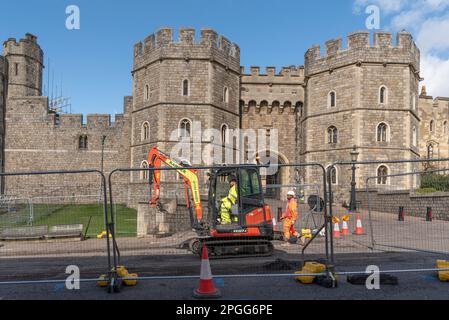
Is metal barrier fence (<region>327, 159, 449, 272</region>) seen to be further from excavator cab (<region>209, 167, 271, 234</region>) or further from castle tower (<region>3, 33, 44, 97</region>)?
castle tower (<region>3, 33, 44, 97</region>)

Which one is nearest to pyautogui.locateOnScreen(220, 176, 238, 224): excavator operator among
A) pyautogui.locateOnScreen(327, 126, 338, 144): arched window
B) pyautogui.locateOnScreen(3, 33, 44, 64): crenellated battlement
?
pyautogui.locateOnScreen(327, 126, 338, 144): arched window

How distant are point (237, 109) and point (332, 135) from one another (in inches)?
278

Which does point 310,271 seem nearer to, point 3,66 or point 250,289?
point 250,289

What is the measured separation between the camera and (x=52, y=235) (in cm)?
1102

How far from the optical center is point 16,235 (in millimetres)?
10570

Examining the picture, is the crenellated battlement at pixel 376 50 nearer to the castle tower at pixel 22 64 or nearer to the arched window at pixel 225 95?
the arched window at pixel 225 95

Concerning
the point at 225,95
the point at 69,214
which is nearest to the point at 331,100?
the point at 225,95

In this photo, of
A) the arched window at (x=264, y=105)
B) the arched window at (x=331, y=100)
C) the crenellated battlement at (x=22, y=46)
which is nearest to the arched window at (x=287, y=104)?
the arched window at (x=264, y=105)

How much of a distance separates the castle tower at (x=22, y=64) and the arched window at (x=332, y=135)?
29.0m

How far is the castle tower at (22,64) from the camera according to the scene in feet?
114

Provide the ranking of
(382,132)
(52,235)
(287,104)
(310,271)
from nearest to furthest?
(310,271)
(52,235)
(382,132)
(287,104)

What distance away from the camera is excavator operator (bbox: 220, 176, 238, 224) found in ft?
27.7
